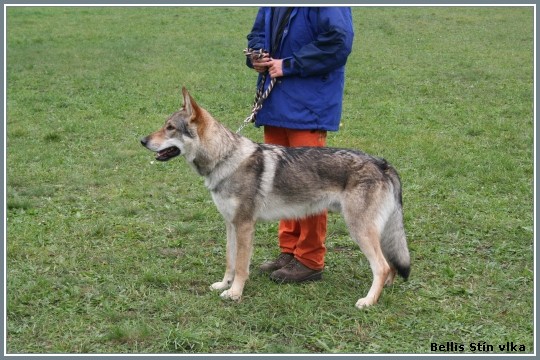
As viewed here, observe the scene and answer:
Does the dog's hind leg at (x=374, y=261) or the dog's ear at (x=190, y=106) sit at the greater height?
the dog's ear at (x=190, y=106)

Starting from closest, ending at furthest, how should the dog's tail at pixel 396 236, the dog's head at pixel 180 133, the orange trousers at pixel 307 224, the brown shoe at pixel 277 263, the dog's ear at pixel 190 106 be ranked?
the dog's ear at pixel 190 106 → the dog's head at pixel 180 133 → the dog's tail at pixel 396 236 → the orange trousers at pixel 307 224 → the brown shoe at pixel 277 263

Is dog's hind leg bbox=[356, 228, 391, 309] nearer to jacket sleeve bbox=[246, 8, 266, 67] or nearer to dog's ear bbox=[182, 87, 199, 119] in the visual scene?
dog's ear bbox=[182, 87, 199, 119]

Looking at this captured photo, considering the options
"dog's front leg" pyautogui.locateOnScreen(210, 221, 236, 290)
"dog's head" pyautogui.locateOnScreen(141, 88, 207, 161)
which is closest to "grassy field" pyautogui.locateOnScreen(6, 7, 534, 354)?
"dog's front leg" pyautogui.locateOnScreen(210, 221, 236, 290)

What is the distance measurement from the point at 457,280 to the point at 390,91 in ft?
26.6

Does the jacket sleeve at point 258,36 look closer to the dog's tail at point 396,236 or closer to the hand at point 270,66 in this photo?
the hand at point 270,66

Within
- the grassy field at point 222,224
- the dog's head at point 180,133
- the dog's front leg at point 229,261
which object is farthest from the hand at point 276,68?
the grassy field at point 222,224

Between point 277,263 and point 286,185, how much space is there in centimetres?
86

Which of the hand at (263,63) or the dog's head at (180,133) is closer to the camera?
the dog's head at (180,133)

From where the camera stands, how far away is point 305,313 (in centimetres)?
472

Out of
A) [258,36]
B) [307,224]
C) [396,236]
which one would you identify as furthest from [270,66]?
[396,236]

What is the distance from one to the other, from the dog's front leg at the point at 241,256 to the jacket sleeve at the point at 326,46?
1.21 meters

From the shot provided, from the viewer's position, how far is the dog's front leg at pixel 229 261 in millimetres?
5250

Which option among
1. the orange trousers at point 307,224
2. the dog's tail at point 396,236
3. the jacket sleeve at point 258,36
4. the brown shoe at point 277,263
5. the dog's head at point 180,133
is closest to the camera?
the dog's head at point 180,133

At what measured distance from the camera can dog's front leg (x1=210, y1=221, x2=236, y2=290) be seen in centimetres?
525
